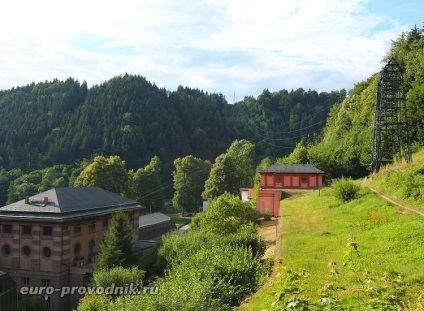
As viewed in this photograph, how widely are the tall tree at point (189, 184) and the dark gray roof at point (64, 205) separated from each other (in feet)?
127

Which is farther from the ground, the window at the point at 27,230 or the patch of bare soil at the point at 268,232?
the patch of bare soil at the point at 268,232

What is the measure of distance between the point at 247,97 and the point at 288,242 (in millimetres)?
176205

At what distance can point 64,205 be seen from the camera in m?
36.8

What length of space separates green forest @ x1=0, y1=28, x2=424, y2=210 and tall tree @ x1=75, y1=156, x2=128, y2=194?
2.53 meters

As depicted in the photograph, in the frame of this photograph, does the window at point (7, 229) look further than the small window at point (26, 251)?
Yes

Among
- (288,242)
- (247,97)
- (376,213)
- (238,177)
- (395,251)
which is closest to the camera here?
(395,251)

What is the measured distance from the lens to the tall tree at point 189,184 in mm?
83375

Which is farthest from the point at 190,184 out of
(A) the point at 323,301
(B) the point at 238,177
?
(A) the point at 323,301

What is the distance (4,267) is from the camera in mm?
35969

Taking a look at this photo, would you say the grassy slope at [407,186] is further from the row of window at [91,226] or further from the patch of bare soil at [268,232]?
the row of window at [91,226]

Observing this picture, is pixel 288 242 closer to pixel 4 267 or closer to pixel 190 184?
pixel 4 267

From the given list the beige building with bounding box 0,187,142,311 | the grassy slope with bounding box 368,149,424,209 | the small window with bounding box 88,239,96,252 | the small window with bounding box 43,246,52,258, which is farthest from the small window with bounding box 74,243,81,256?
the grassy slope with bounding box 368,149,424,209

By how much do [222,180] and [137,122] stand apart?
81.3 m

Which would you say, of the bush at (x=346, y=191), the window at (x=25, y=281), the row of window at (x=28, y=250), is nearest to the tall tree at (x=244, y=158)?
the row of window at (x=28, y=250)
